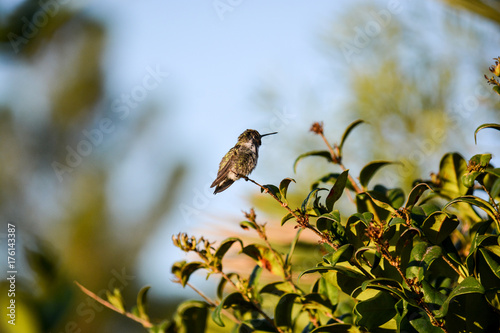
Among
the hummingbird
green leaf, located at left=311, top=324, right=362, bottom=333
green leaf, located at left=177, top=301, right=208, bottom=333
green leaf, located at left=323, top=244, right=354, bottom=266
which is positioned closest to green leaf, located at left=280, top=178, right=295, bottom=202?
green leaf, located at left=323, top=244, right=354, bottom=266

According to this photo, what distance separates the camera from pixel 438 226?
45.6 inches

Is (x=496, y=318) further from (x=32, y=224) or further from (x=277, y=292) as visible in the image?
(x=32, y=224)

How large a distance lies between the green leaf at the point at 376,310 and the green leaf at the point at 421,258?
2.9 inches

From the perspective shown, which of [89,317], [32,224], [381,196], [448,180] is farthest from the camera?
[32,224]

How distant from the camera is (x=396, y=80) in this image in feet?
14.1

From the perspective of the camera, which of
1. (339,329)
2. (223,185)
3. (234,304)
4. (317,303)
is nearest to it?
(339,329)

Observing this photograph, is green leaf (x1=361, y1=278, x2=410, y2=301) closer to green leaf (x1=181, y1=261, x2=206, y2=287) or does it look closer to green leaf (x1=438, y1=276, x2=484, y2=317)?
green leaf (x1=438, y1=276, x2=484, y2=317)

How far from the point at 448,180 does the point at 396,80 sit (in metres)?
2.89

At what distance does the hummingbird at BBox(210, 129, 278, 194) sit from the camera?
2.08m

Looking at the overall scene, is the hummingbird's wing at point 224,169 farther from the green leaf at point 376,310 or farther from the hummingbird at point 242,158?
the green leaf at point 376,310

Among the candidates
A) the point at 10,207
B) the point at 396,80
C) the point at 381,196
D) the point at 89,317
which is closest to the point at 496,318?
the point at 381,196
